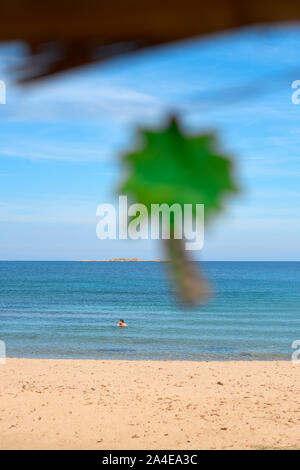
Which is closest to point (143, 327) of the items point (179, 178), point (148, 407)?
point (148, 407)

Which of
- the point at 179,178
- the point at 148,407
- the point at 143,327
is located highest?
the point at 143,327

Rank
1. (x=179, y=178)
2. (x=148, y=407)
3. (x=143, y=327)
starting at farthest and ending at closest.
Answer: (x=143, y=327) → (x=148, y=407) → (x=179, y=178)

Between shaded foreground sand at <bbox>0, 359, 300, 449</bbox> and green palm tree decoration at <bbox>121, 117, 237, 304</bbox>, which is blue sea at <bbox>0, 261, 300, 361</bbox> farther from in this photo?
green palm tree decoration at <bbox>121, 117, 237, 304</bbox>

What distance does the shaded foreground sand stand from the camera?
8273mm

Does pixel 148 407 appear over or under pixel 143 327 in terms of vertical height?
under

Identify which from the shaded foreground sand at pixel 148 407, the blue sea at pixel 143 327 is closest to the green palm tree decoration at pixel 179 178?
the blue sea at pixel 143 327

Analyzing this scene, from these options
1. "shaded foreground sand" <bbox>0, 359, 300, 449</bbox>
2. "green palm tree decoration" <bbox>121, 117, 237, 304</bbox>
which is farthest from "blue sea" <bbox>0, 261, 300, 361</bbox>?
"green palm tree decoration" <bbox>121, 117, 237, 304</bbox>

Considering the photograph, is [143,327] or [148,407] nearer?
[148,407]

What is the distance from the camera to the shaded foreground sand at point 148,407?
8273 mm

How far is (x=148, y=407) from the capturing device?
32.8 ft

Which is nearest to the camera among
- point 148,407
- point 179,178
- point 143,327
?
point 179,178

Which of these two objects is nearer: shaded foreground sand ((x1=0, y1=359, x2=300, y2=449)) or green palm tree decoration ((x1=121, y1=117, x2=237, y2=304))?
green palm tree decoration ((x1=121, y1=117, x2=237, y2=304))

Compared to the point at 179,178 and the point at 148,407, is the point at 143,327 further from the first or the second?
the point at 179,178

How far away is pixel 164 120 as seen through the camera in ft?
1.50
